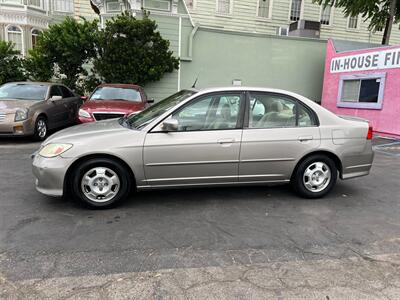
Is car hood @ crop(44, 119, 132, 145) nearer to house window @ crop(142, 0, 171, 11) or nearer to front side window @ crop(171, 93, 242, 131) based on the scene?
front side window @ crop(171, 93, 242, 131)

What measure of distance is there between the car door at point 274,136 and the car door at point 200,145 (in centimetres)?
15

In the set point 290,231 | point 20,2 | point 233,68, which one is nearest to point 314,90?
point 233,68

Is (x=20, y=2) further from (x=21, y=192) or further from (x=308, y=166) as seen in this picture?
(x=308, y=166)

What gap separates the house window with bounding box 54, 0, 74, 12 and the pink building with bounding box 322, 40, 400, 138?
20.9 m

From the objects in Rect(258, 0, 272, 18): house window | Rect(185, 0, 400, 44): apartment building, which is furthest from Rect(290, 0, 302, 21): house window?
Rect(258, 0, 272, 18): house window

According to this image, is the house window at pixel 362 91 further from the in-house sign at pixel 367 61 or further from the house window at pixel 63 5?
the house window at pixel 63 5

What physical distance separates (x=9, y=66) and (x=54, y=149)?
39.3 ft

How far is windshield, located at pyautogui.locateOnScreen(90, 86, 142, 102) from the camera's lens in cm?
906

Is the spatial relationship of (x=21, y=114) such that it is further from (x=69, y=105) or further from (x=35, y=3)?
(x=35, y=3)

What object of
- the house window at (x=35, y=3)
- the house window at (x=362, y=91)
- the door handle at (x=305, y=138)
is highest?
the house window at (x=35, y=3)

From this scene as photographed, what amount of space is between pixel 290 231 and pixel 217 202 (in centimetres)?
115

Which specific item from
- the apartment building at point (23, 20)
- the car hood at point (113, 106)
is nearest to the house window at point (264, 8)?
the apartment building at point (23, 20)

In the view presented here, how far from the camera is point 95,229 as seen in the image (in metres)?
3.70

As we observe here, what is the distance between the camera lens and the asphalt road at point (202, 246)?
8.94ft
